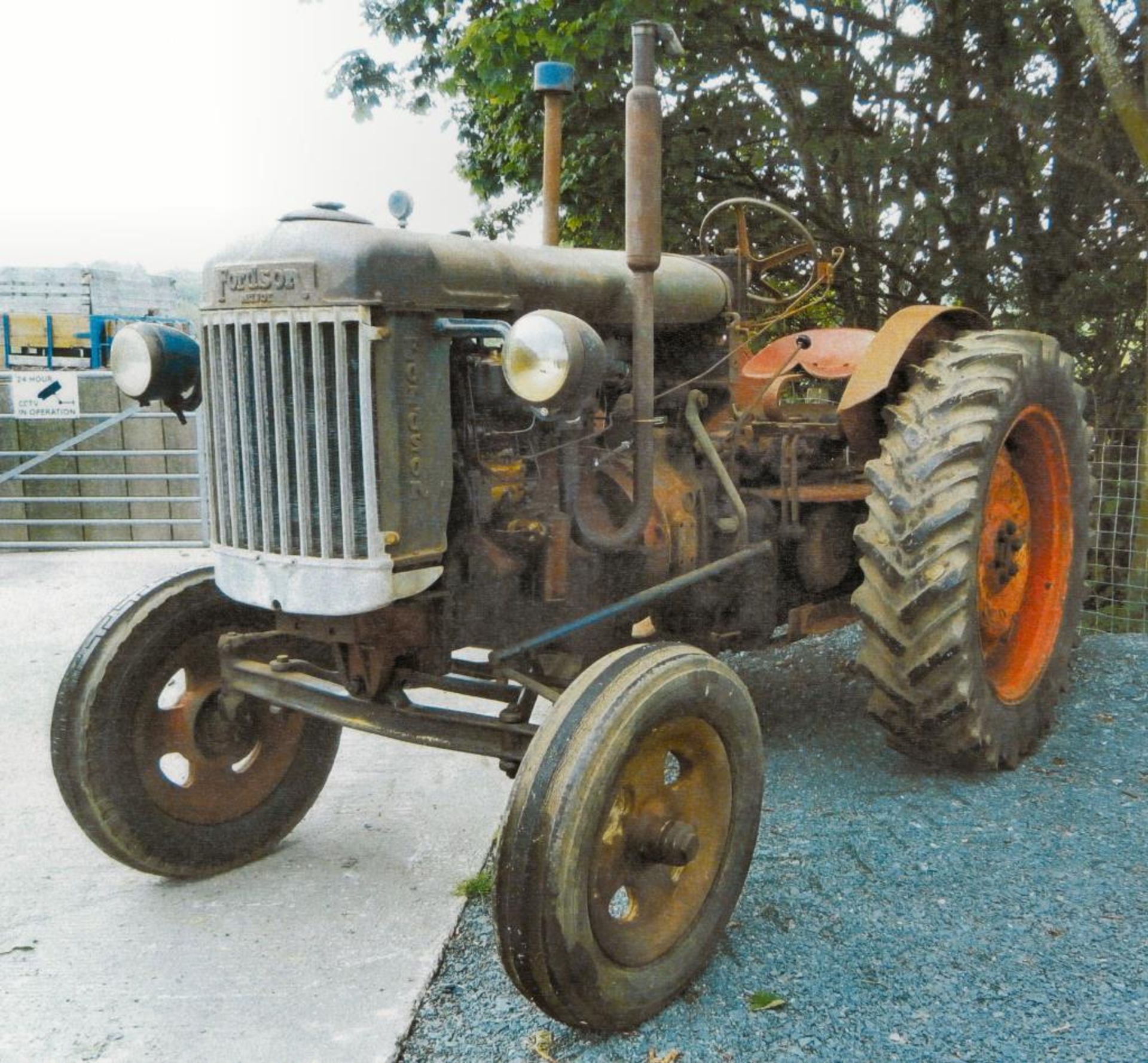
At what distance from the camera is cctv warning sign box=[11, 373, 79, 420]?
8172 mm

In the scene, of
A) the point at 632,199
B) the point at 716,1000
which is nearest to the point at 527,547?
the point at 632,199

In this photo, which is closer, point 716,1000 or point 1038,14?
point 716,1000

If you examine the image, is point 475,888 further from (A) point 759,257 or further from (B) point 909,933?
(A) point 759,257

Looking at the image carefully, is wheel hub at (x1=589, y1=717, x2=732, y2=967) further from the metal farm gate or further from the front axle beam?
the metal farm gate

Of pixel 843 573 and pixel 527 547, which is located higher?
pixel 527 547

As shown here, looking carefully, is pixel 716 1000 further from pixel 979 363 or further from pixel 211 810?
pixel 979 363

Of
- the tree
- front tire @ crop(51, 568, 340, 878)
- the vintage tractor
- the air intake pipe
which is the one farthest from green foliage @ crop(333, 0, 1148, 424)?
front tire @ crop(51, 568, 340, 878)

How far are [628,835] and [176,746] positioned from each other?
1363 millimetres

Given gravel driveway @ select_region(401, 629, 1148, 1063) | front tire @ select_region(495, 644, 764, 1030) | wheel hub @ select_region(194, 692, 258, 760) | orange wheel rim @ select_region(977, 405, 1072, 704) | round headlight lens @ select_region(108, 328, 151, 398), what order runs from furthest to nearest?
orange wheel rim @ select_region(977, 405, 1072, 704)
wheel hub @ select_region(194, 692, 258, 760)
round headlight lens @ select_region(108, 328, 151, 398)
gravel driveway @ select_region(401, 629, 1148, 1063)
front tire @ select_region(495, 644, 764, 1030)

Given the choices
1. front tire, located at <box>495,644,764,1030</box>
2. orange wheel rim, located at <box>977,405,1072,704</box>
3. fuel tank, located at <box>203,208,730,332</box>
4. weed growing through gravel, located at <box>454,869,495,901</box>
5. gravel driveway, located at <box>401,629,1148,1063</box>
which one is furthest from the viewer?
orange wheel rim, located at <box>977,405,1072,704</box>

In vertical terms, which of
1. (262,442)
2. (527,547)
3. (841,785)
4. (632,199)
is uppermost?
(632,199)

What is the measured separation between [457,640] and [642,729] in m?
0.69

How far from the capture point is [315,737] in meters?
3.33

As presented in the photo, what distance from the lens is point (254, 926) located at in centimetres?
283
